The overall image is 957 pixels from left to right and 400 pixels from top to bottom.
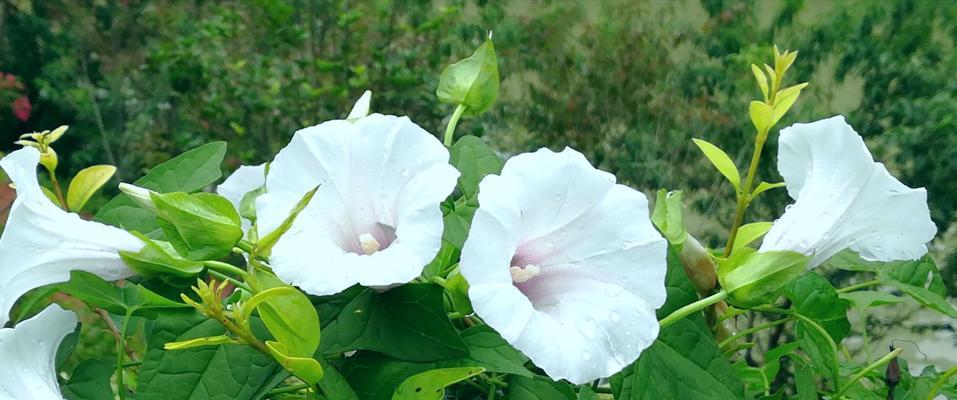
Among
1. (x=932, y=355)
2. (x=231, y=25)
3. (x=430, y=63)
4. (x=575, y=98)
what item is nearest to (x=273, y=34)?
(x=231, y=25)

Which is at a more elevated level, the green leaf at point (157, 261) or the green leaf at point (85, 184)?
the green leaf at point (157, 261)

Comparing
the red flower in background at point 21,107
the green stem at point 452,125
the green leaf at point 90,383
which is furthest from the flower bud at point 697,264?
the red flower in background at point 21,107

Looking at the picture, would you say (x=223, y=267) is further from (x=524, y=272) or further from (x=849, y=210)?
(x=849, y=210)

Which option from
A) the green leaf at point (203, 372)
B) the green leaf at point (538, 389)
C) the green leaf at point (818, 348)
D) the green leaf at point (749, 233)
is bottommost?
the green leaf at point (818, 348)

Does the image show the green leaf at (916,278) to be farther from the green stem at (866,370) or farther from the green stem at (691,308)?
the green stem at (691,308)

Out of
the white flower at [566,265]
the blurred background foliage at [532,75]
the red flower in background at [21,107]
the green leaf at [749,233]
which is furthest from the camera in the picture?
the red flower in background at [21,107]

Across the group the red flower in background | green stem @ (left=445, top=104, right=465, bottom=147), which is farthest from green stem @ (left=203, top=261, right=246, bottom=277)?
the red flower in background

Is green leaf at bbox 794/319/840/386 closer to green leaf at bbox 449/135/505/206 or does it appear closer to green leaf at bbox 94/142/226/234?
green leaf at bbox 449/135/505/206

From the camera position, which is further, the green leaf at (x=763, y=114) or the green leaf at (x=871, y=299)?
the green leaf at (x=871, y=299)
